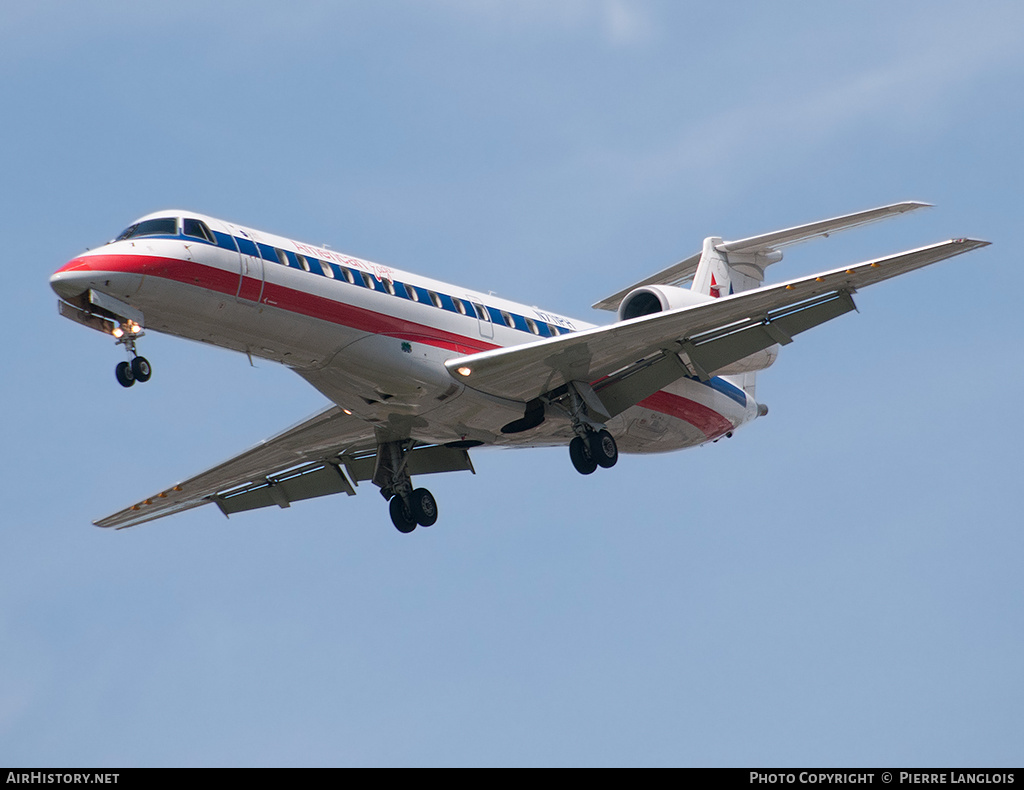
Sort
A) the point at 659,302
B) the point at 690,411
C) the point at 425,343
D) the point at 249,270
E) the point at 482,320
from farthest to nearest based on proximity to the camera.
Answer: the point at 690,411 < the point at 659,302 < the point at 482,320 < the point at 425,343 < the point at 249,270

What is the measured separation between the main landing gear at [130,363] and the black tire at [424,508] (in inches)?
268

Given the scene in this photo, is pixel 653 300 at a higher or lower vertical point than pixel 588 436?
higher

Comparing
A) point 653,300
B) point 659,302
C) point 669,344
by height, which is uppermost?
point 653,300

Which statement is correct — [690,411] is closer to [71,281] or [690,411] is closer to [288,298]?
[288,298]

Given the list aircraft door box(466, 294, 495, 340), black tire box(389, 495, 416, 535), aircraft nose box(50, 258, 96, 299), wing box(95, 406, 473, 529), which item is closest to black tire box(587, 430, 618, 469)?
aircraft door box(466, 294, 495, 340)

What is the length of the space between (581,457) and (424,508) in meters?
3.30

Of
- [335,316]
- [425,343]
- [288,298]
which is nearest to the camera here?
[288,298]

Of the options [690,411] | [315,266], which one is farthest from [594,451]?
[315,266]

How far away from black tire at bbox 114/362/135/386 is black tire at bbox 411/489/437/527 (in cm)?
698

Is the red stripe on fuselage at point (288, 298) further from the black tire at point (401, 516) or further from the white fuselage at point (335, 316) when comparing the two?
the black tire at point (401, 516)

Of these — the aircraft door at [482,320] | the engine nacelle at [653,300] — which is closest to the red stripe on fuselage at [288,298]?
the aircraft door at [482,320]

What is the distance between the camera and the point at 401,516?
26.2m

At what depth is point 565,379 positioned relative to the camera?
24422mm
